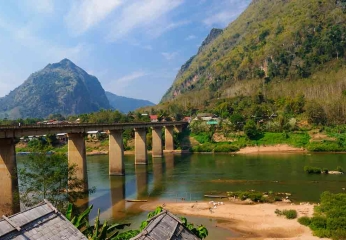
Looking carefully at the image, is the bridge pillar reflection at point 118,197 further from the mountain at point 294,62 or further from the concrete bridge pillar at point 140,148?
the mountain at point 294,62

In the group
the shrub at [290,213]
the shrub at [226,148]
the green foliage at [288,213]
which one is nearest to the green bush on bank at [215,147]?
the shrub at [226,148]

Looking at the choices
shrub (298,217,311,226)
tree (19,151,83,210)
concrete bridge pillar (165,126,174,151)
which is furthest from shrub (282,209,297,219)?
concrete bridge pillar (165,126,174,151)

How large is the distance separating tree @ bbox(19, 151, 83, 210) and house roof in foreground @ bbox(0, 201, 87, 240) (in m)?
13.8

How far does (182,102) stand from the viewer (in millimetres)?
157125

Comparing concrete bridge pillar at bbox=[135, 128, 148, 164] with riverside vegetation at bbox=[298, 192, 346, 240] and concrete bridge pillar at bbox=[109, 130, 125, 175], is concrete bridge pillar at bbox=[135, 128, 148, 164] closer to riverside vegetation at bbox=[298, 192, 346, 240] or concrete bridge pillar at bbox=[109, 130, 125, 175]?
concrete bridge pillar at bbox=[109, 130, 125, 175]

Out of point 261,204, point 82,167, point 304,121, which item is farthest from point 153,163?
point 304,121

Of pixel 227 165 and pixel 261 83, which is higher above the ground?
pixel 261 83

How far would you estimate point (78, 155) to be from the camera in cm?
4106

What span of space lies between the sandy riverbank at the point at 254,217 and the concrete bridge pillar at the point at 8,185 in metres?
12.7

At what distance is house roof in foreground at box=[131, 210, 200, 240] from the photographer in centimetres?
1080

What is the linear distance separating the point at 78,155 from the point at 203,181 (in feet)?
60.3

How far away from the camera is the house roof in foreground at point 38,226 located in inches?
368

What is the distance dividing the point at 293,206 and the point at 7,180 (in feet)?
89.5

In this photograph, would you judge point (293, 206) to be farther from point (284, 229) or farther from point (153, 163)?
point (153, 163)
